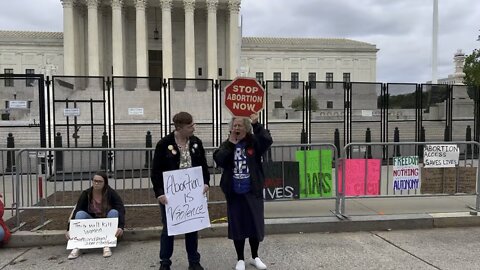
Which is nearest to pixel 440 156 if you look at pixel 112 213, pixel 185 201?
pixel 185 201

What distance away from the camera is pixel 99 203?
224 inches

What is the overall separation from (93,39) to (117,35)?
3573 mm

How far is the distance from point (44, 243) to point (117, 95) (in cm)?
701

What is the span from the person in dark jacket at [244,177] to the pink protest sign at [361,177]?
2.68 metres

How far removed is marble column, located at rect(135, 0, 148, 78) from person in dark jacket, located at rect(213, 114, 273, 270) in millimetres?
58260

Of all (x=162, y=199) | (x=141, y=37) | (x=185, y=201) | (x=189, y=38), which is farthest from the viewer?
(x=189, y=38)

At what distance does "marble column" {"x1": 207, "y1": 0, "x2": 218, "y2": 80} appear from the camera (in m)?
63.6

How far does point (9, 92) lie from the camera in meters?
11.4

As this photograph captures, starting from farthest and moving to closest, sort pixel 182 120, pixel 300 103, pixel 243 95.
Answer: pixel 300 103 → pixel 243 95 → pixel 182 120

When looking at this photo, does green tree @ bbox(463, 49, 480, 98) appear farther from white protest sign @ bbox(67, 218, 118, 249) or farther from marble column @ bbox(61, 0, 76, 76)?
marble column @ bbox(61, 0, 76, 76)

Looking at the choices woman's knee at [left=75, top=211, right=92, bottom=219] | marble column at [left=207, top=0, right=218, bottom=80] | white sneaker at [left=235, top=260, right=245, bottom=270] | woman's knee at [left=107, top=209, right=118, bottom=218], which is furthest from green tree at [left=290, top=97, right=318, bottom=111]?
marble column at [left=207, top=0, right=218, bottom=80]

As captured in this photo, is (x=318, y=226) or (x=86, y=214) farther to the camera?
(x=318, y=226)

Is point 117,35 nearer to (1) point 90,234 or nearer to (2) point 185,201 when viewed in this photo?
(1) point 90,234

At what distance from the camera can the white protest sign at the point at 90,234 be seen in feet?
17.7
